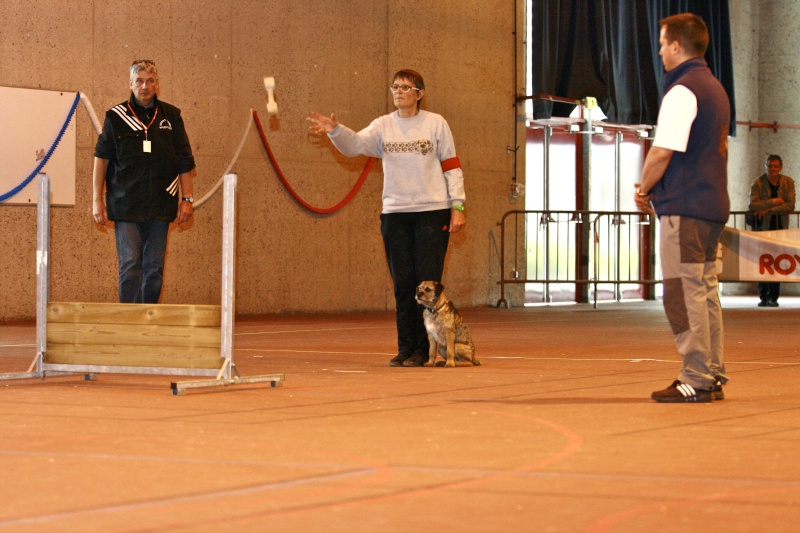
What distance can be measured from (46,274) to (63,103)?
5412mm

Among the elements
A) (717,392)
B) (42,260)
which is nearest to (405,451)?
(717,392)

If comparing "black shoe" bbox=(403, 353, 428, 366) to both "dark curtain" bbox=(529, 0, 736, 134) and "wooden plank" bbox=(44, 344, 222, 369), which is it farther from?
"dark curtain" bbox=(529, 0, 736, 134)

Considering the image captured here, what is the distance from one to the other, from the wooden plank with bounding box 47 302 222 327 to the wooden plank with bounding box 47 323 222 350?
0.08ft

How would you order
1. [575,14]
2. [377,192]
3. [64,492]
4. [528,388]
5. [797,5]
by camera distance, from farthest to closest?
[797,5], [575,14], [377,192], [528,388], [64,492]

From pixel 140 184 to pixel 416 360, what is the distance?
1866mm

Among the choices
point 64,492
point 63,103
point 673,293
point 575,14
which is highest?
point 575,14

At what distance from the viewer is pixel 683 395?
518cm

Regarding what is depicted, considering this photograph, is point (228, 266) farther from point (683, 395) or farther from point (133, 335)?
point (683, 395)

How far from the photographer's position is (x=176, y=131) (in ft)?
22.6

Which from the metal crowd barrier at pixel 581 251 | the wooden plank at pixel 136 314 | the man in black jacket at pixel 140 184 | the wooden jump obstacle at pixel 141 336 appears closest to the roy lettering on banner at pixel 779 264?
the metal crowd barrier at pixel 581 251

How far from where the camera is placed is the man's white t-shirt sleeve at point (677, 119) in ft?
16.9

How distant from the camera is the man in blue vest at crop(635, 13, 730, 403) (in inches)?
205

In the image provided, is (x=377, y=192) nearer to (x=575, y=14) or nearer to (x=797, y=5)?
(x=575, y=14)

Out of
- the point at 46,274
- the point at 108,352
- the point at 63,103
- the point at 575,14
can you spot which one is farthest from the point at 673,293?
the point at 575,14
